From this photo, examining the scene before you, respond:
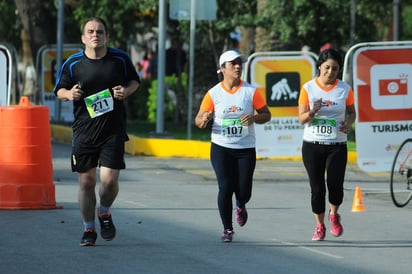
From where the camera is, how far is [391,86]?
17.0 meters

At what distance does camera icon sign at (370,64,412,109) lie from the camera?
16922 millimetres

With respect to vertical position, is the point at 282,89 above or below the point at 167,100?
above

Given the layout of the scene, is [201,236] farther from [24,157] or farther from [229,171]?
[24,157]

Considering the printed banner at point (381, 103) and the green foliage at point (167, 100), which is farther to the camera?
the green foliage at point (167, 100)

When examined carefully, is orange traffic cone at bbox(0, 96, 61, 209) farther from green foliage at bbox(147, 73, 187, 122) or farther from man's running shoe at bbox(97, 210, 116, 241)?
green foliage at bbox(147, 73, 187, 122)

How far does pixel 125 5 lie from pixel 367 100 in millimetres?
15829

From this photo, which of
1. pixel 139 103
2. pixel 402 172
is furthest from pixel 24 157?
pixel 139 103

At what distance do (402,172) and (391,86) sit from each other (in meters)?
1.84

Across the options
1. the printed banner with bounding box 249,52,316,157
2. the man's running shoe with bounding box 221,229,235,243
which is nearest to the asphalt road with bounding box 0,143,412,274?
the man's running shoe with bounding box 221,229,235,243

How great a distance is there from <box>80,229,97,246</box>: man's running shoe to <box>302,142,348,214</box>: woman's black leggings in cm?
200

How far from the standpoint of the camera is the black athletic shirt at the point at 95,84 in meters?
11.4

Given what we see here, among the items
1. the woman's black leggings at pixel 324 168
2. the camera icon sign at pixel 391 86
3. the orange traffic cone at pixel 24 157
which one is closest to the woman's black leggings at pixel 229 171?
the woman's black leggings at pixel 324 168

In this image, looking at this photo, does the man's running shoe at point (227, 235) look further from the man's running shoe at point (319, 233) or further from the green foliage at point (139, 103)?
the green foliage at point (139, 103)

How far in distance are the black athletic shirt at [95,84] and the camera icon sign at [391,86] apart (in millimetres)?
6111
